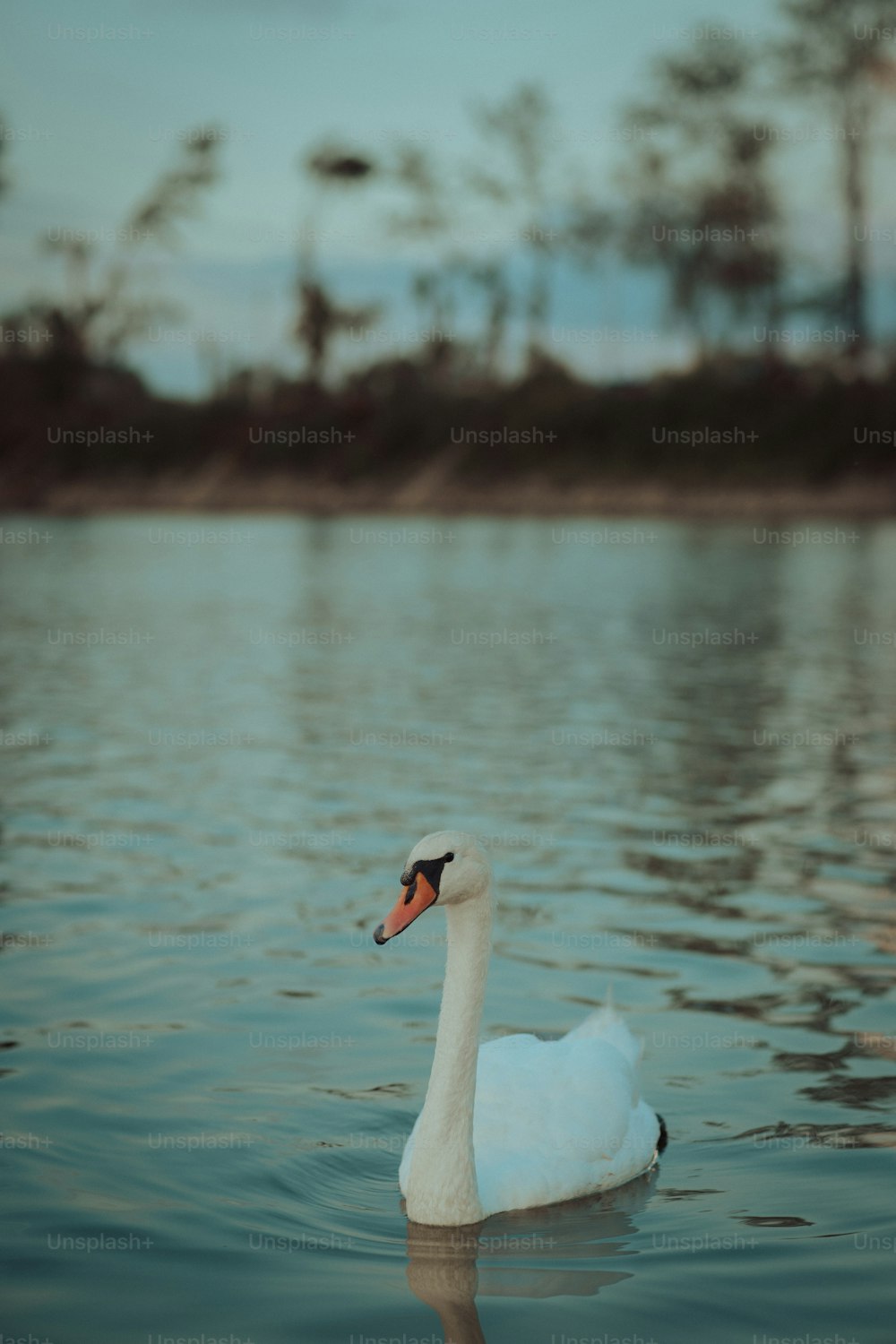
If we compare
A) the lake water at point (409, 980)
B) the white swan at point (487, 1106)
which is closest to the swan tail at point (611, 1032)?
the white swan at point (487, 1106)

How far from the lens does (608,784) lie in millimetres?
11766

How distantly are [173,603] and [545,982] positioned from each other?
1973 cm

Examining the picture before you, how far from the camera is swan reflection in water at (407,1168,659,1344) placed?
14.9 feet

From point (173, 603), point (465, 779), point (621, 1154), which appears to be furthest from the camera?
point (173, 603)

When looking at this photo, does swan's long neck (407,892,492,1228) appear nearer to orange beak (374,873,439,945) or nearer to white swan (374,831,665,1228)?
white swan (374,831,665,1228)

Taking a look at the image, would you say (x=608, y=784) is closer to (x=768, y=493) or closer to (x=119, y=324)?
(x=768, y=493)

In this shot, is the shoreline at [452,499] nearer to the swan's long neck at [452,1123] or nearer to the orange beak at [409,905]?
the swan's long neck at [452,1123]

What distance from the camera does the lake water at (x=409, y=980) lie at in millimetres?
4605

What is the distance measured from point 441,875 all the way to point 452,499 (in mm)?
50171

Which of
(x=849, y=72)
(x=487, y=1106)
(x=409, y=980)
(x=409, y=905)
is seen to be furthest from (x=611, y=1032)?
(x=849, y=72)

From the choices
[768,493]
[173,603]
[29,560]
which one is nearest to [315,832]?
[173,603]

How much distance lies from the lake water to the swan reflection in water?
1 centimetres

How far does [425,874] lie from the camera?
15.6 feet

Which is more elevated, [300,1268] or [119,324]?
[119,324]
